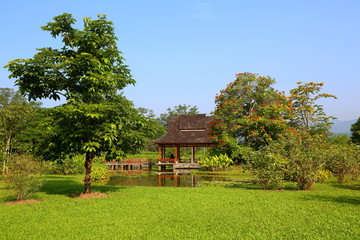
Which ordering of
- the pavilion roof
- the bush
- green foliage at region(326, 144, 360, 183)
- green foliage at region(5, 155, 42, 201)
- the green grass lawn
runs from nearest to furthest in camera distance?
the green grass lawn → green foliage at region(5, 155, 42, 201) → green foliage at region(326, 144, 360, 183) → the bush → the pavilion roof

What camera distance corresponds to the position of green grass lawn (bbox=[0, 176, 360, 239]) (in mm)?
6739

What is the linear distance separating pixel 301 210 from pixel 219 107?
75.6 ft

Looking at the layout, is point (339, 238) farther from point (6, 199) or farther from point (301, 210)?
point (6, 199)

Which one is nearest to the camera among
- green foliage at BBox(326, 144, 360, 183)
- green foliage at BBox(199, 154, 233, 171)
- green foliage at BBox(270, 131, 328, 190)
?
green foliage at BBox(270, 131, 328, 190)

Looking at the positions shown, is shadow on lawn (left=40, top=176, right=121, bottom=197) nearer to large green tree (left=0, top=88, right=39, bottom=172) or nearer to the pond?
the pond

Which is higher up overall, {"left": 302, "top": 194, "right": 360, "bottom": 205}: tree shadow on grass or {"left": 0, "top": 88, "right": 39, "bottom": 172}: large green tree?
{"left": 0, "top": 88, "right": 39, "bottom": 172}: large green tree

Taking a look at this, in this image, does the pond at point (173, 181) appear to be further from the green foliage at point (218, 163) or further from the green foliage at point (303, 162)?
the green foliage at point (303, 162)

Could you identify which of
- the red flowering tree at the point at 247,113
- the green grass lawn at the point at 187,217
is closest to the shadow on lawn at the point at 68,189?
the green grass lawn at the point at 187,217

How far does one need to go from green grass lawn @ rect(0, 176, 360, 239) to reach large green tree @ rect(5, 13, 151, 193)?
2316 mm

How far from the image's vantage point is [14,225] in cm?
770

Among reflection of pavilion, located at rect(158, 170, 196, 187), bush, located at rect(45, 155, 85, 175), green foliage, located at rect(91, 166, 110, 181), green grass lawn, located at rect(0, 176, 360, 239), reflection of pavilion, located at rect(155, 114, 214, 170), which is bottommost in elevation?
green grass lawn, located at rect(0, 176, 360, 239)

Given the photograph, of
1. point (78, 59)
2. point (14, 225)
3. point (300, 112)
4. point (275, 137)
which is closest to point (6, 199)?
point (14, 225)

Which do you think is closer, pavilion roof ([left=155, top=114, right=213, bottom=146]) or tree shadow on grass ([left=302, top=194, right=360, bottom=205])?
tree shadow on grass ([left=302, top=194, right=360, bottom=205])

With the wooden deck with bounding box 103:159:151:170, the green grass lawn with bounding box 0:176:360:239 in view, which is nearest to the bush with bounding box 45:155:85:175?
the wooden deck with bounding box 103:159:151:170
